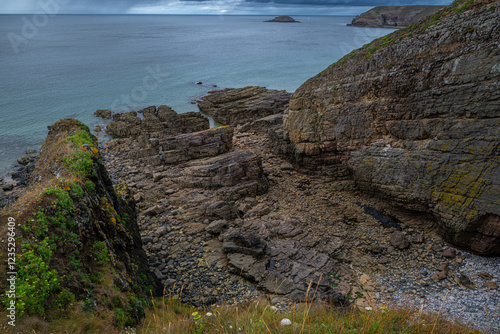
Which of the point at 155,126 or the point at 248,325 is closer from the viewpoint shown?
the point at 248,325

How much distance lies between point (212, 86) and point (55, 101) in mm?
32452

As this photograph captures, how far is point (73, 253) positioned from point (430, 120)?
65.4ft

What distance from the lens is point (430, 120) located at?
1745cm

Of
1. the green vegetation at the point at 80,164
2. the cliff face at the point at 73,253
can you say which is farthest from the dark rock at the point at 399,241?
the green vegetation at the point at 80,164

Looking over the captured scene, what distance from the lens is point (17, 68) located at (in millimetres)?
79250

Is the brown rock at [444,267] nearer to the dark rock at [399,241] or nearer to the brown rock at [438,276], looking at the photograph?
the brown rock at [438,276]

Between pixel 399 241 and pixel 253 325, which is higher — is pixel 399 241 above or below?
below

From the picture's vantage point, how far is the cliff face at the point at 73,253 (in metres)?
6.70

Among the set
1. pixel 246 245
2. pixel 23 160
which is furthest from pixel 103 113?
pixel 246 245

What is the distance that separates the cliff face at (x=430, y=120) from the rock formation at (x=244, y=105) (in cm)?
1858

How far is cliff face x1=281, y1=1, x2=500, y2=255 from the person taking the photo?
15.2 m

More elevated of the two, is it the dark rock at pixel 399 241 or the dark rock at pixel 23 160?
the dark rock at pixel 23 160

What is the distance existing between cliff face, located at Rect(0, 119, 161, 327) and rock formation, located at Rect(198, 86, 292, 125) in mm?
31116

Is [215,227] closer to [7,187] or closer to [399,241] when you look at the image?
[399,241]
